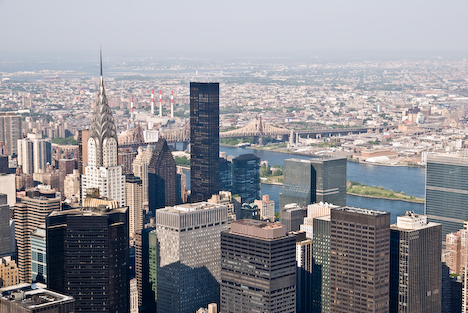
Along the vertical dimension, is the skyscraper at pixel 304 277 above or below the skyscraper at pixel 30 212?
below

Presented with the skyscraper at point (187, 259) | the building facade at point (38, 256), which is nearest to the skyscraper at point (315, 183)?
the skyscraper at point (187, 259)

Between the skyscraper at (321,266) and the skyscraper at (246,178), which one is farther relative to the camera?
the skyscraper at (246,178)

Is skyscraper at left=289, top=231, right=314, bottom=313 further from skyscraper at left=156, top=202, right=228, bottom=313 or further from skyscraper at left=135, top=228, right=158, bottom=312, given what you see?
skyscraper at left=135, top=228, right=158, bottom=312

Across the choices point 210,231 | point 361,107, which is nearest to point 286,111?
point 361,107

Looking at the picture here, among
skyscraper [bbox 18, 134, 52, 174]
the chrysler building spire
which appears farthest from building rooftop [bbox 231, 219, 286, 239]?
skyscraper [bbox 18, 134, 52, 174]

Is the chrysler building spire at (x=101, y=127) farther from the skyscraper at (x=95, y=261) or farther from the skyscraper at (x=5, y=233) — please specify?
the skyscraper at (x=95, y=261)
